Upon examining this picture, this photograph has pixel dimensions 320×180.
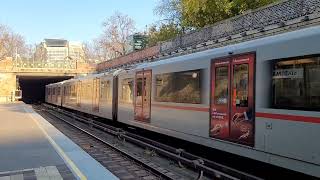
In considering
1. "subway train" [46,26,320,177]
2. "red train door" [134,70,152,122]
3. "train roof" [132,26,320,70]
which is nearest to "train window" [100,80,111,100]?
"red train door" [134,70,152,122]

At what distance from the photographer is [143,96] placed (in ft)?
56.3

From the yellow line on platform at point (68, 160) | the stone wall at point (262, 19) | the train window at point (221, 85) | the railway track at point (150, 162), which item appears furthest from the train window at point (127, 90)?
the train window at point (221, 85)

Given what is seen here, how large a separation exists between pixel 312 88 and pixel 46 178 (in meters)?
5.38

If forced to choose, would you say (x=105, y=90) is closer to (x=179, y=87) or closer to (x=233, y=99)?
(x=179, y=87)

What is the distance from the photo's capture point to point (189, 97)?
12.9 metres

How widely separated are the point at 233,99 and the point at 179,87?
3501 millimetres

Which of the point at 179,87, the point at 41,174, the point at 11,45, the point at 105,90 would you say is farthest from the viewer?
the point at 11,45

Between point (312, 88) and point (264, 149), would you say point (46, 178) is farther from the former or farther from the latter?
point (312, 88)

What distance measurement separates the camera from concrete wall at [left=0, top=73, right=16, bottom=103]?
6844cm

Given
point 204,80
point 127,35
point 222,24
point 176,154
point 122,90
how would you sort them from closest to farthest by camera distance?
1. point 204,80
2. point 176,154
3. point 122,90
4. point 222,24
5. point 127,35

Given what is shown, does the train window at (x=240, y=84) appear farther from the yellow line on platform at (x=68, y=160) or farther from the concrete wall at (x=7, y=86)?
the concrete wall at (x=7, y=86)

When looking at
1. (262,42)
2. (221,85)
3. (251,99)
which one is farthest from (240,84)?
(262,42)

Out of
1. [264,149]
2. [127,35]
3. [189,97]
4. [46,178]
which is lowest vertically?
[46,178]

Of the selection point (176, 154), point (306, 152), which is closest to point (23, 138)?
point (176, 154)
